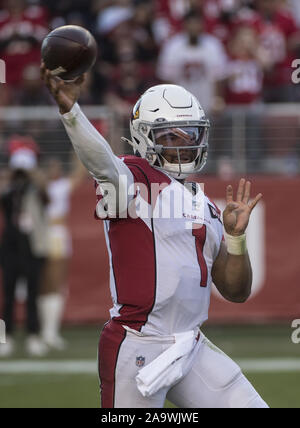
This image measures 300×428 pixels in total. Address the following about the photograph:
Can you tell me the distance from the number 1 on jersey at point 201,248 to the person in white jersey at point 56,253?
16.7 feet

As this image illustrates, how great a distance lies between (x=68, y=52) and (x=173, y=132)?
0.60 m

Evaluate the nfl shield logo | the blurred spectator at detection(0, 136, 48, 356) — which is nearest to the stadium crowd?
the blurred spectator at detection(0, 136, 48, 356)

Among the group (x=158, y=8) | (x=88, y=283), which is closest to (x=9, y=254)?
(x=88, y=283)

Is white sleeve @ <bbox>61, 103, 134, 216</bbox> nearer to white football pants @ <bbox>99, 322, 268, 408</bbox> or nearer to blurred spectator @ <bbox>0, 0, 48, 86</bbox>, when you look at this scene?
white football pants @ <bbox>99, 322, 268, 408</bbox>

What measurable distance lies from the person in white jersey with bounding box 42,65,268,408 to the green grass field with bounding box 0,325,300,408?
2557mm

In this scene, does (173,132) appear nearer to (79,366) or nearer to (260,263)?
(79,366)

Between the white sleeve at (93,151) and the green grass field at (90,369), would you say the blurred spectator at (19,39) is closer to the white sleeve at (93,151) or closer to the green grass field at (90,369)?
the green grass field at (90,369)

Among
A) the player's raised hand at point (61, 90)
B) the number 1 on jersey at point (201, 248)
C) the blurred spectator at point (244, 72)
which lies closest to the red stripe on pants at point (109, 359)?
the number 1 on jersey at point (201, 248)

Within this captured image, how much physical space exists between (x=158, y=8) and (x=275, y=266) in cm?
387

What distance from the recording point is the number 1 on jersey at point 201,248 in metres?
3.91

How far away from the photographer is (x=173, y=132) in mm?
3984

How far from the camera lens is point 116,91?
10719 mm

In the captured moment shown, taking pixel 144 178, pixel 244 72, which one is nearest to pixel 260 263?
pixel 244 72
